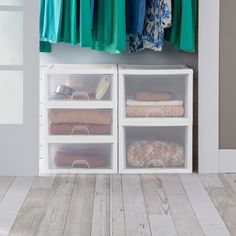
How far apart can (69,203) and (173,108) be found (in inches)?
40.8

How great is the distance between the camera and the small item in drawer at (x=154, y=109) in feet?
12.8

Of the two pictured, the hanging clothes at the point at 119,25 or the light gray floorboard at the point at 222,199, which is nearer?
the light gray floorboard at the point at 222,199

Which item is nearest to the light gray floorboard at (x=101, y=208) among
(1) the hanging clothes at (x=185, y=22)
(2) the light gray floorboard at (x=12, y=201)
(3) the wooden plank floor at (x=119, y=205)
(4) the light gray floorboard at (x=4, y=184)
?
(3) the wooden plank floor at (x=119, y=205)

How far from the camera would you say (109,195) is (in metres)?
3.34

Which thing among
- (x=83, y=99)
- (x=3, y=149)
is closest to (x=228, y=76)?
(x=83, y=99)

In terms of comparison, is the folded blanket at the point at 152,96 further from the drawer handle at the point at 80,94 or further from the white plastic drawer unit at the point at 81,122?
the drawer handle at the point at 80,94

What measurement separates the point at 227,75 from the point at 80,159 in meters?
0.96

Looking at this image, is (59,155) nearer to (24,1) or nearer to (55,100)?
(55,100)

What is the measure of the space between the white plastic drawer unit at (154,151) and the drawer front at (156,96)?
0.10 m

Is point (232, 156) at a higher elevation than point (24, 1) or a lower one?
lower

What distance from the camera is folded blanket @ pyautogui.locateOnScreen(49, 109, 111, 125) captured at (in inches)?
153

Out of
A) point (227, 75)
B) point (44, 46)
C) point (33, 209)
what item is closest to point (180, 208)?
point (33, 209)

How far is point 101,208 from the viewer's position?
3.07m

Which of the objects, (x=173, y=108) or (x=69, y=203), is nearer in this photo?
(x=69, y=203)
